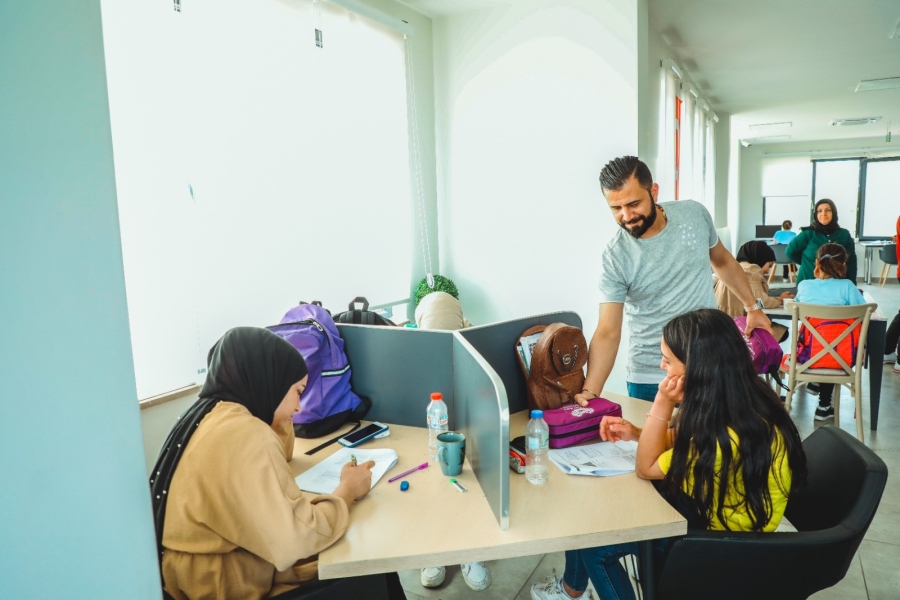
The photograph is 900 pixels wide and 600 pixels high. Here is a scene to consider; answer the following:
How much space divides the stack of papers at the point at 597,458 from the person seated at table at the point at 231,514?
0.69m

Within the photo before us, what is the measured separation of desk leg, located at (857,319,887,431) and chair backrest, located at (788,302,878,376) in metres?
0.18

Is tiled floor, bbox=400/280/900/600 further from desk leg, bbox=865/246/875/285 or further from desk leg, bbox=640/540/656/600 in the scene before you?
desk leg, bbox=865/246/875/285

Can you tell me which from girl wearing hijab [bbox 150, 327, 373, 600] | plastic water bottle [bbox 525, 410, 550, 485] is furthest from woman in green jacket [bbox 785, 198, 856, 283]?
girl wearing hijab [bbox 150, 327, 373, 600]

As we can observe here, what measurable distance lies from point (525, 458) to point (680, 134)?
202 inches

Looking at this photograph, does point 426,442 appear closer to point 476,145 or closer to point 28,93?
point 28,93

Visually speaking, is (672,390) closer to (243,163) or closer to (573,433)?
(573,433)

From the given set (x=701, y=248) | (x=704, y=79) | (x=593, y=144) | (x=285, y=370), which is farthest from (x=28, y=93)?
(x=704, y=79)

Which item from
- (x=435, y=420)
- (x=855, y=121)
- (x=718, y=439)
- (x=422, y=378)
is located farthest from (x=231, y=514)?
(x=855, y=121)

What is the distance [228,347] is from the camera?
151 cm

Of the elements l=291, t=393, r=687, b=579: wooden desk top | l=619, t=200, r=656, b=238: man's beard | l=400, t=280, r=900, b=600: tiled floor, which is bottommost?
l=400, t=280, r=900, b=600: tiled floor

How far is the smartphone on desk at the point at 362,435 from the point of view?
6.52 feet

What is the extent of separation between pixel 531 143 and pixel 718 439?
9.24 ft

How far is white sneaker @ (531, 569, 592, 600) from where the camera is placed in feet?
6.56

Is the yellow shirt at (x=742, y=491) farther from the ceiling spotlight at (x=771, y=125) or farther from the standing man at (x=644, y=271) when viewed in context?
the ceiling spotlight at (x=771, y=125)
